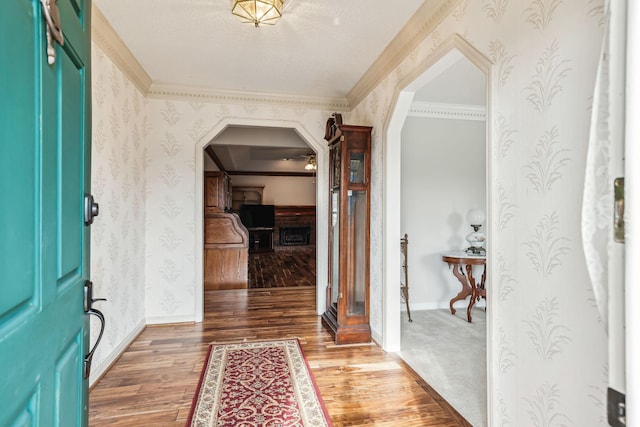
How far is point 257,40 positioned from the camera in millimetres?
2535

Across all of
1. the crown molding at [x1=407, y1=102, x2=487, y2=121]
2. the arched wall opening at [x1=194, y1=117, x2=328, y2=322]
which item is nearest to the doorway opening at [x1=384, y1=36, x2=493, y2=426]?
the crown molding at [x1=407, y1=102, x2=487, y2=121]

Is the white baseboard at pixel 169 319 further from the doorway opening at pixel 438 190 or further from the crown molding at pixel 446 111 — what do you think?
the crown molding at pixel 446 111

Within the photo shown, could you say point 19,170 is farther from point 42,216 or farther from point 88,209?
point 88,209

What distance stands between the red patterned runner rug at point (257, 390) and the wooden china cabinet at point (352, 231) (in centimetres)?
55

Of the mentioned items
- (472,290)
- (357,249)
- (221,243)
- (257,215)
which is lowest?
(472,290)

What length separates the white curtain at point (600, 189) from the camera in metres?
0.63

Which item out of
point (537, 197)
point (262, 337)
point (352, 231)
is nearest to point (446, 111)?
point (352, 231)

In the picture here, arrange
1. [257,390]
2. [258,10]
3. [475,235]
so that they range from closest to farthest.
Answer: [258,10]
[257,390]
[475,235]

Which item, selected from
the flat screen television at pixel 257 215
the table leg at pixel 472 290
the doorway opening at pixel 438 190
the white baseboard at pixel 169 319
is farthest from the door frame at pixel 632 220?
the flat screen television at pixel 257 215

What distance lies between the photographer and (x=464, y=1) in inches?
70.7

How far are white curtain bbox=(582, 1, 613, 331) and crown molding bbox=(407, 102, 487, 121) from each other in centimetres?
345

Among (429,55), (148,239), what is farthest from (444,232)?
(148,239)

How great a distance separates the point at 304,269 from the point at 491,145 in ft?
18.2

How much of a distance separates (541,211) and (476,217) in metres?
2.54
